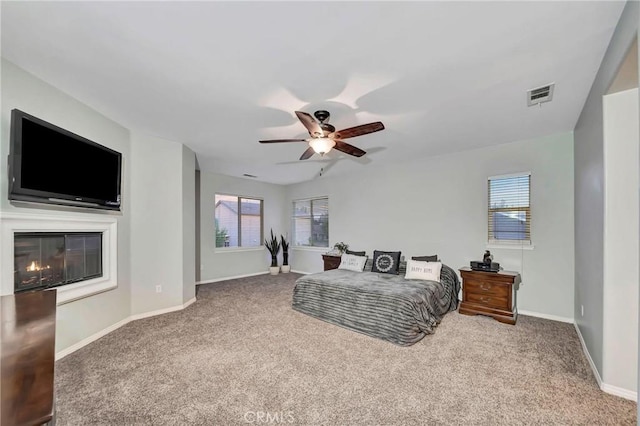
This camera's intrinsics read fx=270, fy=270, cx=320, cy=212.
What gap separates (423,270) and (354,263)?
1.27m

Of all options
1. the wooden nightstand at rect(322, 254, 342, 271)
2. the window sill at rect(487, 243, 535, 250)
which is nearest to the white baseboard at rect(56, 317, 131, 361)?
the wooden nightstand at rect(322, 254, 342, 271)

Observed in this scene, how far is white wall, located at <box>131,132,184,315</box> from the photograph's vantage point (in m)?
3.71

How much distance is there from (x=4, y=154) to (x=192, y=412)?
252cm

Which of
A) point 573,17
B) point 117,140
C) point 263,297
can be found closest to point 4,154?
point 117,140

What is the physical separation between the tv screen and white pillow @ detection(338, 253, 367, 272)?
3580mm

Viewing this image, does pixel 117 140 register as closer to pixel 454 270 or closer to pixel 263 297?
pixel 263 297

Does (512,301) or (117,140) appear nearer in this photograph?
(117,140)

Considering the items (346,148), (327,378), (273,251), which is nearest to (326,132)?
(346,148)

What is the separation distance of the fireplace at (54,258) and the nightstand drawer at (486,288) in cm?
484

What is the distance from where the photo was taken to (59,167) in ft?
8.46

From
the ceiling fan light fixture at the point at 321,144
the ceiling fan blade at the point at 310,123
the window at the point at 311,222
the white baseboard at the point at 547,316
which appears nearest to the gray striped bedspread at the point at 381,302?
the white baseboard at the point at 547,316

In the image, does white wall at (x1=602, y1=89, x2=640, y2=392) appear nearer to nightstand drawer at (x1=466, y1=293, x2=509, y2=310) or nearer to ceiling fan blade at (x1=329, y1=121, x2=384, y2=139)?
nightstand drawer at (x1=466, y1=293, x2=509, y2=310)

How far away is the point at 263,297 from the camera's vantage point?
4887mm

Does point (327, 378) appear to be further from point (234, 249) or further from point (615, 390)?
point (234, 249)
